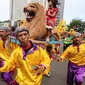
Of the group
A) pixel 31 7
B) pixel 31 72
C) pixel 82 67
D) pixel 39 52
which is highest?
pixel 31 7

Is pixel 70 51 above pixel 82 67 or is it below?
above

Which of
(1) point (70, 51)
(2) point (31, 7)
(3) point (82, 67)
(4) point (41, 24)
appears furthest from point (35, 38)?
(3) point (82, 67)

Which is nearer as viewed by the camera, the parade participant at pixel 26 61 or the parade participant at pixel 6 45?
the parade participant at pixel 26 61

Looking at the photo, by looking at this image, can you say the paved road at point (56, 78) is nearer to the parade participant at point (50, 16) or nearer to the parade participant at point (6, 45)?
the parade participant at point (6, 45)

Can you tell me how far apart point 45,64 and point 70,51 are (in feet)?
6.80

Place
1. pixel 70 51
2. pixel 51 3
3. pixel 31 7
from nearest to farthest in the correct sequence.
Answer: pixel 31 7, pixel 70 51, pixel 51 3

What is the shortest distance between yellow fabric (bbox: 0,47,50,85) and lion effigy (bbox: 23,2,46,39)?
4.60ft

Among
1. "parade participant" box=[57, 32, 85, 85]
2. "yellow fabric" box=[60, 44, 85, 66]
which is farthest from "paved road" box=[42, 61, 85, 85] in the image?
"yellow fabric" box=[60, 44, 85, 66]

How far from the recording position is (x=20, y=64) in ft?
10.9

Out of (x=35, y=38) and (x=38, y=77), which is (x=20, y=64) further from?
(x=35, y=38)

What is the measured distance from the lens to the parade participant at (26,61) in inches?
126

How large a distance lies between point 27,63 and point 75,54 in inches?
86.4

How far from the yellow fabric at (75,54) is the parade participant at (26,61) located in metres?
1.93

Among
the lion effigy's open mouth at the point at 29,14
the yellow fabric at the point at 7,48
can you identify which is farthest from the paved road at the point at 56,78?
the lion effigy's open mouth at the point at 29,14
